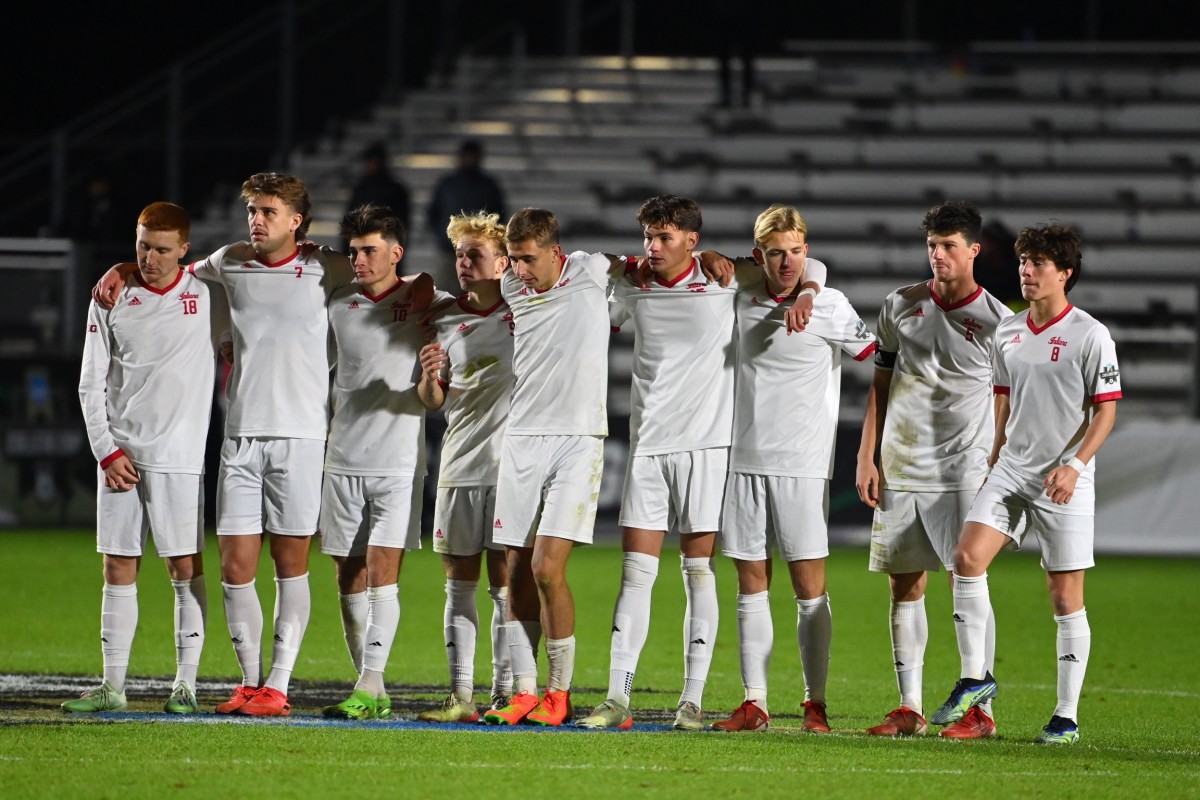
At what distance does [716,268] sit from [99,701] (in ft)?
10.7

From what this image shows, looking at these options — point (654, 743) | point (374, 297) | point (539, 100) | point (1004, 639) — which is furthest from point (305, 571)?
point (539, 100)

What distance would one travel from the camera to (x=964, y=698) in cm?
720

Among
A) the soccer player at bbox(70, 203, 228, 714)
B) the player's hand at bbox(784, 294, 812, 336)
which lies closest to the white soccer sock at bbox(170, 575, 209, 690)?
the soccer player at bbox(70, 203, 228, 714)

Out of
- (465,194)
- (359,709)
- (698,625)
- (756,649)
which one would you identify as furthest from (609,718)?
(465,194)

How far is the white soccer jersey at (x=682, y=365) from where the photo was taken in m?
7.39

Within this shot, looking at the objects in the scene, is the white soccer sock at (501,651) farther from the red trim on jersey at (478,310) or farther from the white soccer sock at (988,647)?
the white soccer sock at (988,647)

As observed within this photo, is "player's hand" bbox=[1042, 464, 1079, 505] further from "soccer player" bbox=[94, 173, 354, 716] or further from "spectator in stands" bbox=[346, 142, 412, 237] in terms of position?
"spectator in stands" bbox=[346, 142, 412, 237]

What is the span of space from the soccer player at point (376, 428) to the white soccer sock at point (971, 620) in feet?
7.79

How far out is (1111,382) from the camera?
7078 mm

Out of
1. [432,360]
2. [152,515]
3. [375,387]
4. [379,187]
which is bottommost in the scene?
[152,515]

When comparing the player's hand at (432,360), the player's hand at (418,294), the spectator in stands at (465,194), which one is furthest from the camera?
the spectator in stands at (465,194)

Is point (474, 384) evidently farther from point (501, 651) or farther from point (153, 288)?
point (153, 288)

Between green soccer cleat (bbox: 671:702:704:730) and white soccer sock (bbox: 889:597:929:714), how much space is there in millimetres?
889

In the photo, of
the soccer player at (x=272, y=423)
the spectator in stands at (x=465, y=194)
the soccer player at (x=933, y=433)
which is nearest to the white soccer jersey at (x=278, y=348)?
the soccer player at (x=272, y=423)
